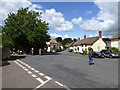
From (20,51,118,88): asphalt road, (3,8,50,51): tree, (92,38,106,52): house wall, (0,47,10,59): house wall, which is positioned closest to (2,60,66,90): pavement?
(20,51,118,88): asphalt road

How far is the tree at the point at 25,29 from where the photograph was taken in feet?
200

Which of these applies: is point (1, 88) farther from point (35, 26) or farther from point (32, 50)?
point (32, 50)

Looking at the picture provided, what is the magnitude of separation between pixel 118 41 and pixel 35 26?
Result: 23.9 meters

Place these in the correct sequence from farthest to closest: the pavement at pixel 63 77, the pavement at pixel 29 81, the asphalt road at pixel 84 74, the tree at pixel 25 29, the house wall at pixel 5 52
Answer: the tree at pixel 25 29, the house wall at pixel 5 52, the asphalt road at pixel 84 74, the pavement at pixel 63 77, the pavement at pixel 29 81

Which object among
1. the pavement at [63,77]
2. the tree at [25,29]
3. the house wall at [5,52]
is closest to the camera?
the pavement at [63,77]

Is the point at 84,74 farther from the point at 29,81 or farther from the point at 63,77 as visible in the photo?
the point at 29,81

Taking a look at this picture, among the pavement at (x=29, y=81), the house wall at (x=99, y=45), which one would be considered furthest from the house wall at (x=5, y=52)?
the house wall at (x=99, y=45)

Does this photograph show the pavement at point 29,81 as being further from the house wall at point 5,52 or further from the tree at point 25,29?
the tree at point 25,29

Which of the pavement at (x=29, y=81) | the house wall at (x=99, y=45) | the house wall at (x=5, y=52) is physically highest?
the house wall at (x=99, y=45)

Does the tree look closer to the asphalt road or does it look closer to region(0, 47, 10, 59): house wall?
region(0, 47, 10, 59): house wall

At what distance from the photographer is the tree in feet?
200

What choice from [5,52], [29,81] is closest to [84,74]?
[29,81]

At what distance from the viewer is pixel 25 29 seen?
61.0 m

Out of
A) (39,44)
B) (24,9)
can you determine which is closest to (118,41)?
(39,44)
